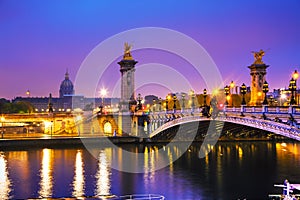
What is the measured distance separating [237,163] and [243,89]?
11.4 meters

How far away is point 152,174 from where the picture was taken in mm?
41844

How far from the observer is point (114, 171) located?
1702 inches

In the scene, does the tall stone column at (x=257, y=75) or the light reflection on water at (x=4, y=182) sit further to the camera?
the tall stone column at (x=257, y=75)

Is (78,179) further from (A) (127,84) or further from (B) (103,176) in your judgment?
(A) (127,84)

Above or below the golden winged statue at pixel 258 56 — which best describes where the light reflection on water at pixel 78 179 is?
below

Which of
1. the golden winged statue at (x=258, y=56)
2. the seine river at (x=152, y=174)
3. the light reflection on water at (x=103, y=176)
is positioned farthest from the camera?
the golden winged statue at (x=258, y=56)

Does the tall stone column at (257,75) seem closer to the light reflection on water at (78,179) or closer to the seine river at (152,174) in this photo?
the seine river at (152,174)

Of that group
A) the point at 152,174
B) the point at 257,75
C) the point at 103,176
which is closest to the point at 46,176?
the point at 103,176

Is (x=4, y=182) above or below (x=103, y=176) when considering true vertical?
below

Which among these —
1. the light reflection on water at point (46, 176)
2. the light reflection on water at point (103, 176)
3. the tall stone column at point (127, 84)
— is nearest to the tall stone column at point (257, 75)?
the tall stone column at point (127, 84)

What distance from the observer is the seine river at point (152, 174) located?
3350cm

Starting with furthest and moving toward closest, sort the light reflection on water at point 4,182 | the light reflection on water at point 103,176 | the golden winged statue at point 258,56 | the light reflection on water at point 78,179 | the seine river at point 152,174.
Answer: the golden winged statue at point 258,56
the light reflection on water at point 103,176
the seine river at point 152,174
the light reflection on water at point 78,179
the light reflection on water at point 4,182

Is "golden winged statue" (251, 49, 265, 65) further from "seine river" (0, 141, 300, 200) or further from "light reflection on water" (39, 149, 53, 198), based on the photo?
"light reflection on water" (39, 149, 53, 198)

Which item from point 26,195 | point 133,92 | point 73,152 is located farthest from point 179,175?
point 133,92
